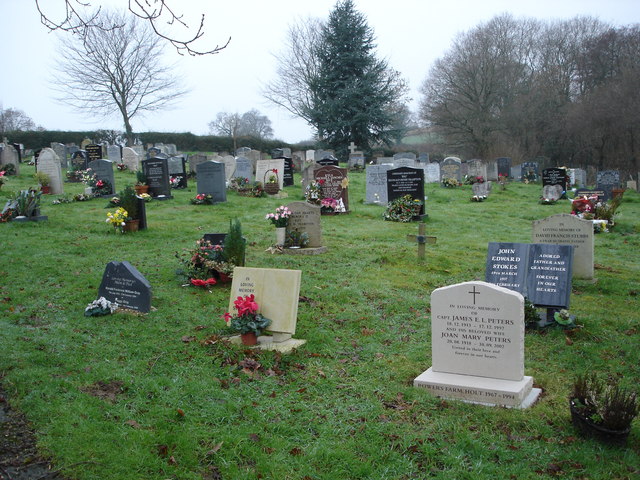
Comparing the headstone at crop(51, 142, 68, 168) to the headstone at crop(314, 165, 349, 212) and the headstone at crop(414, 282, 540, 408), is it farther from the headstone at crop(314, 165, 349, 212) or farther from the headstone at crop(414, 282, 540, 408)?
the headstone at crop(414, 282, 540, 408)

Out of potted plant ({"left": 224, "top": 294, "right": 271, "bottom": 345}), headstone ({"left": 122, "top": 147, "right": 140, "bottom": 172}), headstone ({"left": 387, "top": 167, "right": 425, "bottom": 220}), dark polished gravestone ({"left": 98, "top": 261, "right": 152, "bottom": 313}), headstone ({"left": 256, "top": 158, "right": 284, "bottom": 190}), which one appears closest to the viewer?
potted plant ({"left": 224, "top": 294, "right": 271, "bottom": 345})

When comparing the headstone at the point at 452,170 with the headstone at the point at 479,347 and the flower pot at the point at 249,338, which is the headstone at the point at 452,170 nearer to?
the flower pot at the point at 249,338

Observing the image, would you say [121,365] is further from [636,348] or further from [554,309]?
[636,348]

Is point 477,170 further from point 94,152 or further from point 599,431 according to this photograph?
point 599,431

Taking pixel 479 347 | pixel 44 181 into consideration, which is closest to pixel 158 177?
pixel 44 181

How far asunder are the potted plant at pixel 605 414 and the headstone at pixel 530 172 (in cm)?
3156

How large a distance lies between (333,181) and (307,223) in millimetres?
5744

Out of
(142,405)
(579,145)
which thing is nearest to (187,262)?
(142,405)

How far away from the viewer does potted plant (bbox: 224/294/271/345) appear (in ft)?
22.9

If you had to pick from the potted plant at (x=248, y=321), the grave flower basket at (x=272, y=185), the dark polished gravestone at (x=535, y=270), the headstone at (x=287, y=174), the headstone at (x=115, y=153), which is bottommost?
the potted plant at (x=248, y=321)

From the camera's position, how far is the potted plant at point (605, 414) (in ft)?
15.3

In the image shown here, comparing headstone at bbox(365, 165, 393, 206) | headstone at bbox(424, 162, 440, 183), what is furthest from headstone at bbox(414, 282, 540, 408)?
headstone at bbox(424, 162, 440, 183)

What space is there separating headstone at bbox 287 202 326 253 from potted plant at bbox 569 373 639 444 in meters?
8.30

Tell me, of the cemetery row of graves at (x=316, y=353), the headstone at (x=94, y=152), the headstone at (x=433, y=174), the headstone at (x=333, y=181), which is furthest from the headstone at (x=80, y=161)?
the headstone at (x=433, y=174)
